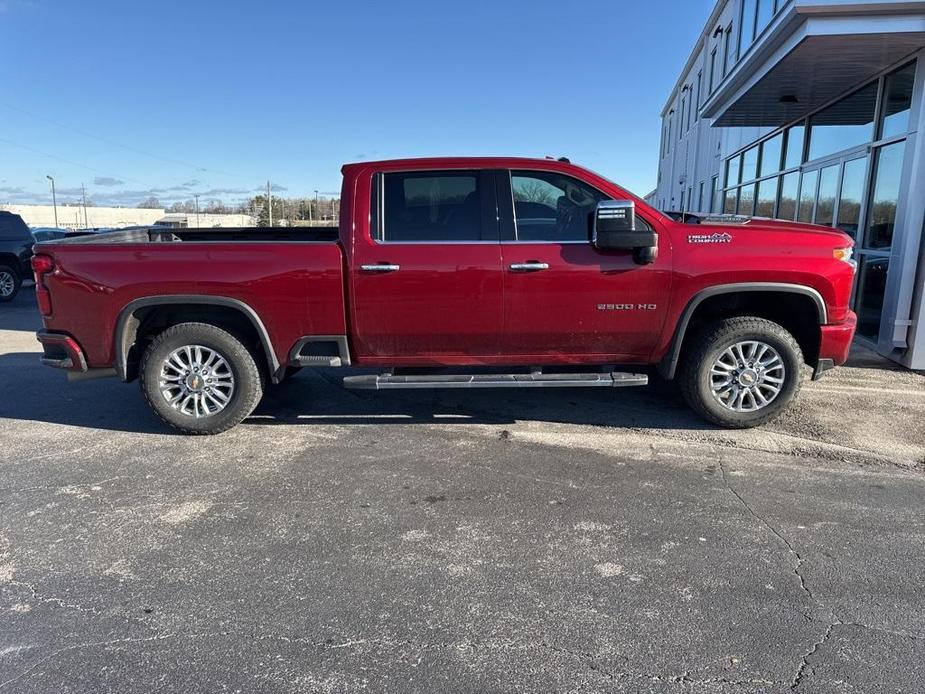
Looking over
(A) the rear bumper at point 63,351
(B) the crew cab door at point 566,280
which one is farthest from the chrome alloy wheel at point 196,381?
(B) the crew cab door at point 566,280

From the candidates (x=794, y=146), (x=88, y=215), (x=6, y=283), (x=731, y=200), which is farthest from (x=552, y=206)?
(x=88, y=215)

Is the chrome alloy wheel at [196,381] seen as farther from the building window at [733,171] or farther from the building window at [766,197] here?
the building window at [733,171]

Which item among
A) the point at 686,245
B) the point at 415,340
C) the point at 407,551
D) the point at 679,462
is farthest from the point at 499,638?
the point at 686,245

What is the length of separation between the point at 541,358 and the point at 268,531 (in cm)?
240

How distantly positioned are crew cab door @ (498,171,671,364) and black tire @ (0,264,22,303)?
13595 millimetres

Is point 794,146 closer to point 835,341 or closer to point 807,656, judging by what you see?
point 835,341

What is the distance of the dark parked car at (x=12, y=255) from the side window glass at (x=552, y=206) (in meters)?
13.7

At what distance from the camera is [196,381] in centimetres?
483

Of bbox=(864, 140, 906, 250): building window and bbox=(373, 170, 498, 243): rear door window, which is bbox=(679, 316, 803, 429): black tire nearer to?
bbox=(373, 170, 498, 243): rear door window

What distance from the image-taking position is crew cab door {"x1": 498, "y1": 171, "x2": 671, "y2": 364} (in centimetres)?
464

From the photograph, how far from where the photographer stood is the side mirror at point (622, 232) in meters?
4.41

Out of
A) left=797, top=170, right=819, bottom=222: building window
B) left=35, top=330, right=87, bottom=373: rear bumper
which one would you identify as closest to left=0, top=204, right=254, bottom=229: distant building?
left=797, top=170, right=819, bottom=222: building window

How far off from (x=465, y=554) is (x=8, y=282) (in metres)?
14.8

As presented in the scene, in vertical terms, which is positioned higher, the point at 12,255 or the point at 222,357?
the point at 12,255
